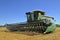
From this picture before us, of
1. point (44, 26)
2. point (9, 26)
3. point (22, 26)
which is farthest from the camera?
point (9, 26)

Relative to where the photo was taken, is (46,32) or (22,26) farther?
(22,26)

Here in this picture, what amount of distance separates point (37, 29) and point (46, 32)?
1.21m

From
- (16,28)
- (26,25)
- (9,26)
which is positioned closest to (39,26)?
(26,25)

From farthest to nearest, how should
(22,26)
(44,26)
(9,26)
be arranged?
(9,26) < (22,26) < (44,26)

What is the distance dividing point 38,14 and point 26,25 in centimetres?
356

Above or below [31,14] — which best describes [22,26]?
below

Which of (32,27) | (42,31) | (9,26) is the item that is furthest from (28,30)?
(9,26)

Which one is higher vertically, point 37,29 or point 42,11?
point 42,11

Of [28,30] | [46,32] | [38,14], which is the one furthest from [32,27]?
[38,14]

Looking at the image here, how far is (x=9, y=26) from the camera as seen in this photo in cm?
2239

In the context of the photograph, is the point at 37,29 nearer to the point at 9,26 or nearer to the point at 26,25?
the point at 26,25

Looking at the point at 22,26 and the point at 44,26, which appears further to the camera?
the point at 22,26

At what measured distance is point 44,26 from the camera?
19.1m

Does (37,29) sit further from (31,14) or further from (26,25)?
(31,14)
